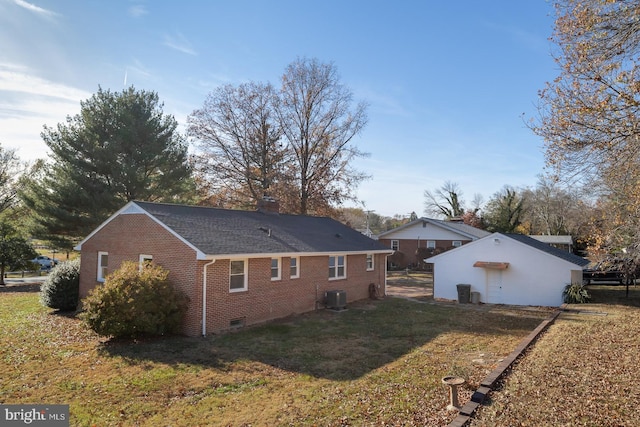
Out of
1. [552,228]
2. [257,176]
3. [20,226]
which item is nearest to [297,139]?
[257,176]

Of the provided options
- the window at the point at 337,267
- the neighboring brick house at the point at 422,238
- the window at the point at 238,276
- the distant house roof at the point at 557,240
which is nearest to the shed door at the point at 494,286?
the window at the point at 337,267

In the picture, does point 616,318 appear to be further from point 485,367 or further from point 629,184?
point 485,367

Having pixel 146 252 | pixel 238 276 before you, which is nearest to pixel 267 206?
pixel 238 276

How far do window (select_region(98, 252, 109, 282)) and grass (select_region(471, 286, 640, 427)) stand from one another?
50.5 ft

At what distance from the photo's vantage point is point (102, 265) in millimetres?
17250

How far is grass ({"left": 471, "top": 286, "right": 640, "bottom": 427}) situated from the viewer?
6617mm

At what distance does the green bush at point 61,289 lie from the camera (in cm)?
1709

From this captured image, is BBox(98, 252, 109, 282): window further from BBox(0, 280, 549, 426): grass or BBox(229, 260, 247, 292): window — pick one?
BBox(229, 260, 247, 292): window

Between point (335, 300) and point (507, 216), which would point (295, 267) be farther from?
point (507, 216)

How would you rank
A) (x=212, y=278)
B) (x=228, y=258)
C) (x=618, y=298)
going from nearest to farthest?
1. (x=212, y=278)
2. (x=228, y=258)
3. (x=618, y=298)

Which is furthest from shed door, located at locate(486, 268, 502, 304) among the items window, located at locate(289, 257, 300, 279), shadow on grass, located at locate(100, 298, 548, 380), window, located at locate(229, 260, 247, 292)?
window, located at locate(229, 260, 247, 292)

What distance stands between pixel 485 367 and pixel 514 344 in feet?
10.0

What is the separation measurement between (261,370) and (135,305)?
4.56 m

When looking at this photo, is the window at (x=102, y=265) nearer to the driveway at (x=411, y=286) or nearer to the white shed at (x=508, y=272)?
the driveway at (x=411, y=286)
